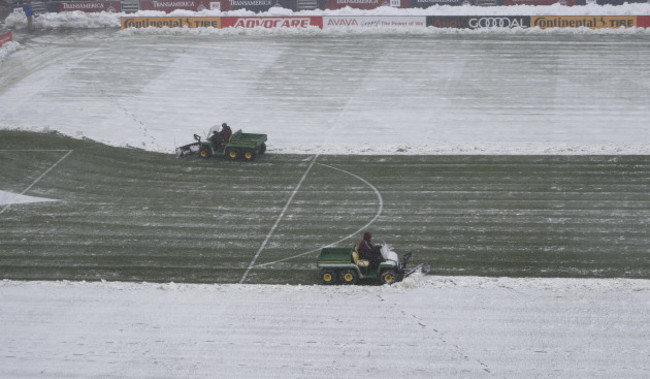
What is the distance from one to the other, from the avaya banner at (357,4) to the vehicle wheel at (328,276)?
33.6 metres

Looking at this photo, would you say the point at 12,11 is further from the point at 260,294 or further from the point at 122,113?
the point at 260,294

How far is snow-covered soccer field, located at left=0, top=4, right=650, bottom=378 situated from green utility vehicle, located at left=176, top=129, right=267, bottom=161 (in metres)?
1.35

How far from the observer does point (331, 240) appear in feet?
80.6

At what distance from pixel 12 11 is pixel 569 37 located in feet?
116

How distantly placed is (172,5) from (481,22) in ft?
64.2

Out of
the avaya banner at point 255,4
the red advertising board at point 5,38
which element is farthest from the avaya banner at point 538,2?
the red advertising board at point 5,38

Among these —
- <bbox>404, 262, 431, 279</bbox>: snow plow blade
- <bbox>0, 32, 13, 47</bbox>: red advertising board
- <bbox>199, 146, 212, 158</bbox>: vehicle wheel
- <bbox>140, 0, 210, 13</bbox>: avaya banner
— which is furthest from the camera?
<bbox>140, 0, 210, 13</bbox>: avaya banner

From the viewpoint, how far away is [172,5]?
5356 centimetres

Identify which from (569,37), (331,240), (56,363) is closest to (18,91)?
(331,240)

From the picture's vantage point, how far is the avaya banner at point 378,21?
1918 inches

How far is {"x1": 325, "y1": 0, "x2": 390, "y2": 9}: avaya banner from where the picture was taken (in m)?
52.3

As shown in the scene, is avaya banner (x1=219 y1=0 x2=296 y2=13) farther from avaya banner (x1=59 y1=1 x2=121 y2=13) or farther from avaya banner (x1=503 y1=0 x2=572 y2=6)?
avaya banner (x1=503 y1=0 x2=572 y2=6)

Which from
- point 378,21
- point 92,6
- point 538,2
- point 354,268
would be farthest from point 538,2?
point 354,268

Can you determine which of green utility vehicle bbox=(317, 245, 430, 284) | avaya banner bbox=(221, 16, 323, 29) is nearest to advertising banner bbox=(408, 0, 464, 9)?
avaya banner bbox=(221, 16, 323, 29)
